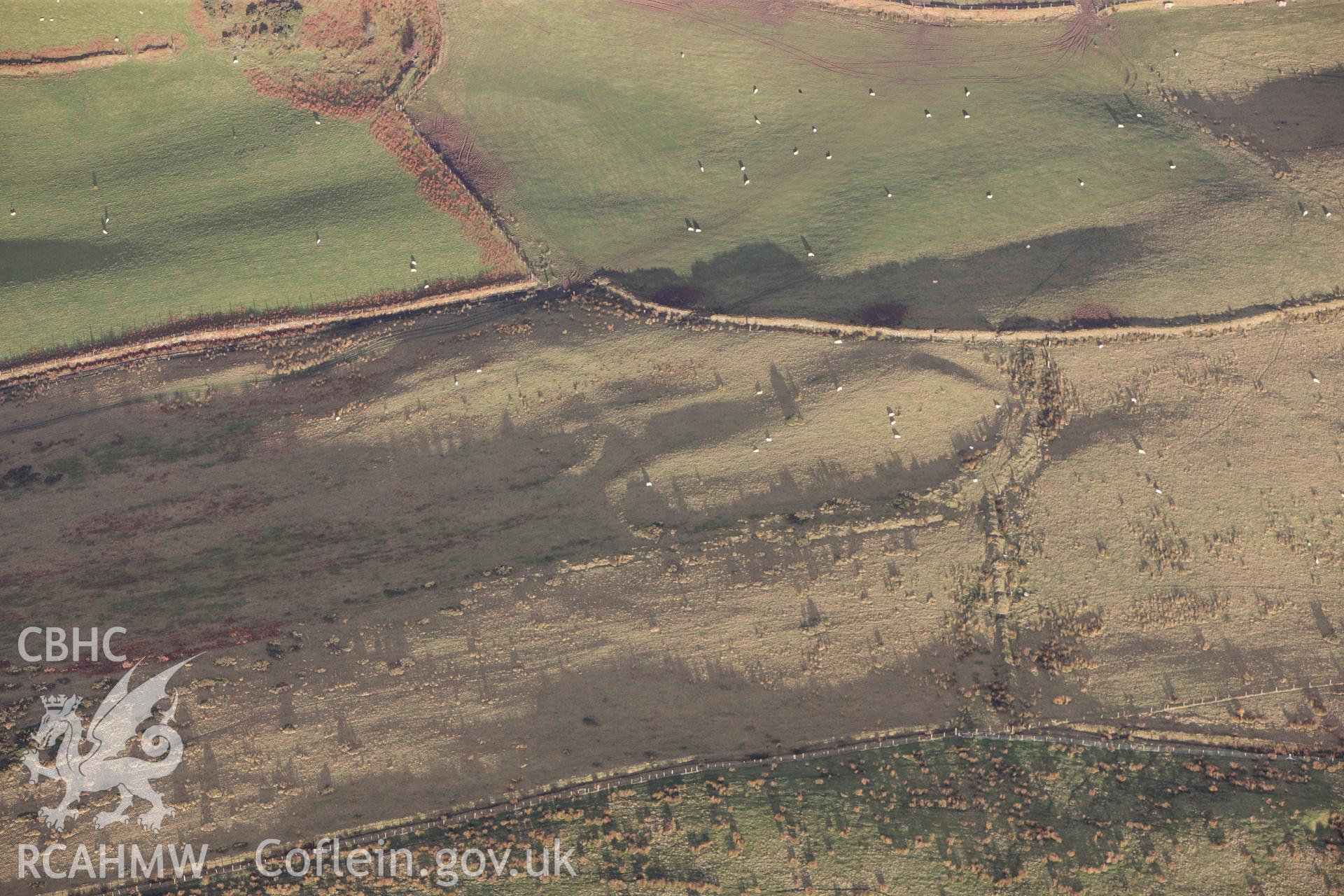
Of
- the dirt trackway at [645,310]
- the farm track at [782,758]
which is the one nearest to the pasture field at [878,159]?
the dirt trackway at [645,310]

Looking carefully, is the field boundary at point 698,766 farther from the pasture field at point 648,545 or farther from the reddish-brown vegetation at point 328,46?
the reddish-brown vegetation at point 328,46

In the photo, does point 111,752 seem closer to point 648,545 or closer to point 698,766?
point 648,545

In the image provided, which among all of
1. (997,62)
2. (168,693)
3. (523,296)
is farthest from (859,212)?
Result: (168,693)

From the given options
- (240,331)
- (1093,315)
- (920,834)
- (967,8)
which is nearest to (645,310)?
(240,331)

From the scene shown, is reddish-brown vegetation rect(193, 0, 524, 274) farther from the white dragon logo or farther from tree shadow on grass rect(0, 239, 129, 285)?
the white dragon logo

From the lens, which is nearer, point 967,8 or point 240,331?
point 240,331

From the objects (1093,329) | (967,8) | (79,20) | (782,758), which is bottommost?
(782,758)

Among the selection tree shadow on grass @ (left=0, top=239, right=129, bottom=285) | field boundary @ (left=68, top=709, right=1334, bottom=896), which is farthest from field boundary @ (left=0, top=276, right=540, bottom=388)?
field boundary @ (left=68, top=709, right=1334, bottom=896)

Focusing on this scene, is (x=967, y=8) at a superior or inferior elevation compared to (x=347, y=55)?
inferior
